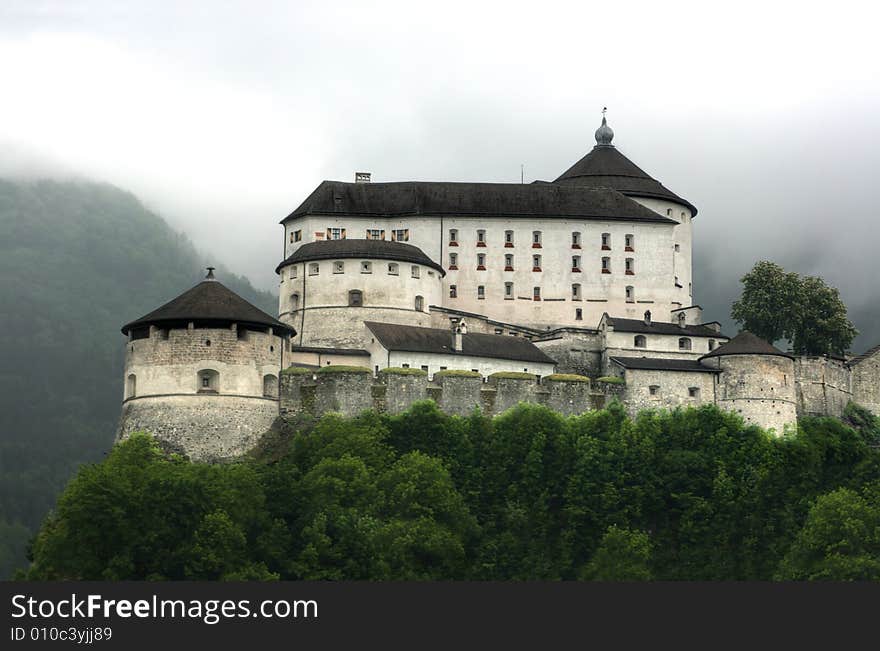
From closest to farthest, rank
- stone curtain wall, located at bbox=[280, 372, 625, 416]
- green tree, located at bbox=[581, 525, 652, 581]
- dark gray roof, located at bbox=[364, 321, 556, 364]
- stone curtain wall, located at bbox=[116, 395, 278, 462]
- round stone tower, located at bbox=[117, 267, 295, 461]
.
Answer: green tree, located at bbox=[581, 525, 652, 581] → stone curtain wall, located at bbox=[116, 395, 278, 462] → round stone tower, located at bbox=[117, 267, 295, 461] → stone curtain wall, located at bbox=[280, 372, 625, 416] → dark gray roof, located at bbox=[364, 321, 556, 364]

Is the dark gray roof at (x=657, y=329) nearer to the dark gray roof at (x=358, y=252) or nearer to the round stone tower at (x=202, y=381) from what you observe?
the dark gray roof at (x=358, y=252)

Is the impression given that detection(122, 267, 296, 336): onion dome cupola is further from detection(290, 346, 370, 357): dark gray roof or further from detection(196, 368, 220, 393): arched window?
detection(290, 346, 370, 357): dark gray roof

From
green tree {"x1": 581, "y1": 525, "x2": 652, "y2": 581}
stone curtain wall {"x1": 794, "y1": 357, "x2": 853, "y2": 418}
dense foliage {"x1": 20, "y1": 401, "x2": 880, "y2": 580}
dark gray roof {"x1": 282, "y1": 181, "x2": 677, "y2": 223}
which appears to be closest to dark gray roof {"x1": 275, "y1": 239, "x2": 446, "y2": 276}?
dark gray roof {"x1": 282, "y1": 181, "x2": 677, "y2": 223}

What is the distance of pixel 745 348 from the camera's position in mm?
93688

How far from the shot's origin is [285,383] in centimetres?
8850

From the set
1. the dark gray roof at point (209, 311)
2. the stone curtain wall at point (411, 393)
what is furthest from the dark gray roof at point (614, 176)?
the dark gray roof at point (209, 311)

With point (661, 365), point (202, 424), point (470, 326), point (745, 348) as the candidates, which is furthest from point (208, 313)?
point (745, 348)

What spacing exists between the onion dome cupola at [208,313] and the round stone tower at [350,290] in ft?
26.5

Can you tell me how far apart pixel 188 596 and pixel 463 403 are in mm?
23623

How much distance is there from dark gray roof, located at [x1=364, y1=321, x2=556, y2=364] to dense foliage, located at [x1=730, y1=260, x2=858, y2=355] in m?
16.7

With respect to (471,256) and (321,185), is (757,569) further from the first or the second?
(321,185)

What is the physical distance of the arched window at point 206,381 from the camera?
283 ft

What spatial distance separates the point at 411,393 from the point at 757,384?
58.0 feet

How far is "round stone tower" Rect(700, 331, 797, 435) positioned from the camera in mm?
92375
